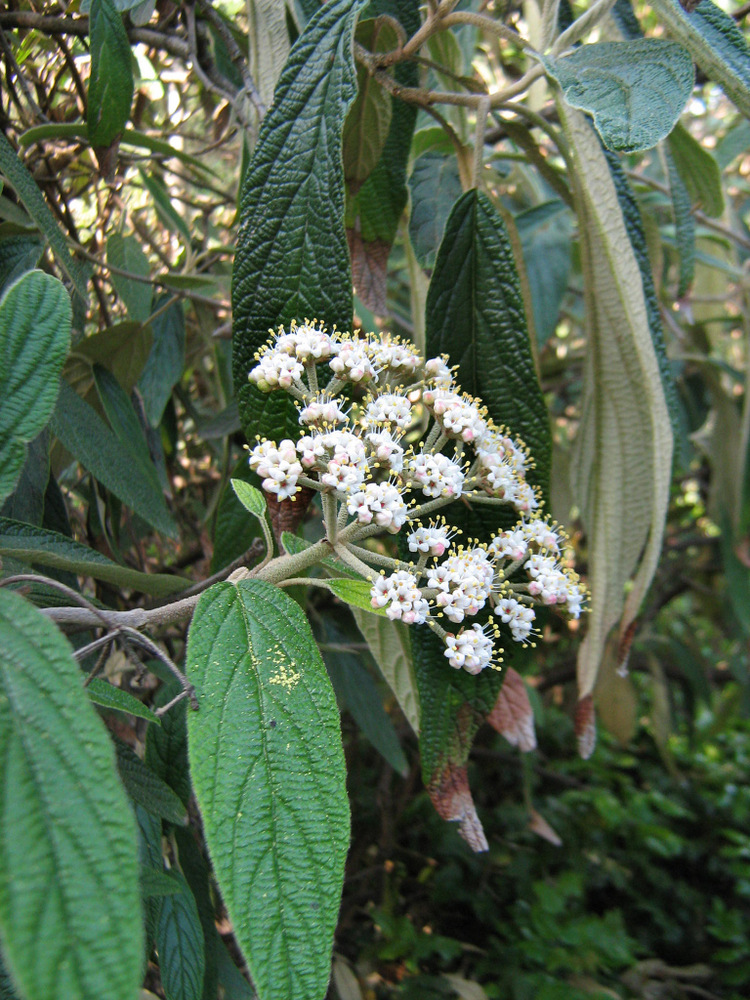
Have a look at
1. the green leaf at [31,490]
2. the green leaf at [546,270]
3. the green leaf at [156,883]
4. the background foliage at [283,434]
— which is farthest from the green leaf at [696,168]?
the green leaf at [156,883]

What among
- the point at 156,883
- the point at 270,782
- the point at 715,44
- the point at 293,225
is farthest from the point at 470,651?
the point at 715,44

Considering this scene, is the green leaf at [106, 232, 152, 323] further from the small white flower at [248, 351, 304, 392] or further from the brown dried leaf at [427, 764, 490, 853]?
the brown dried leaf at [427, 764, 490, 853]

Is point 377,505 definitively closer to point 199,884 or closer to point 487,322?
point 487,322

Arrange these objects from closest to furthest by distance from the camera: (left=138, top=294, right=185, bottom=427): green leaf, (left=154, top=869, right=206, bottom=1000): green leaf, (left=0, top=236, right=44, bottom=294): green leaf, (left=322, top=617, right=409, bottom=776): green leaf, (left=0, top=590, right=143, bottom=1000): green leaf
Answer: (left=0, top=590, right=143, bottom=1000): green leaf → (left=154, top=869, right=206, bottom=1000): green leaf → (left=0, top=236, right=44, bottom=294): green leaf → (left=138, top=294, right=185, bottom=427): green leaf → (left=322, top=617, right=409, bottom=776): green leaf

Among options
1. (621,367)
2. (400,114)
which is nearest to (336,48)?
(400,114)

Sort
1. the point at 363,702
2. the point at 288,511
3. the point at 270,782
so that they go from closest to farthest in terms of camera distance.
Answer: the point at 270,782, the point at 288,511, the point at 363,702

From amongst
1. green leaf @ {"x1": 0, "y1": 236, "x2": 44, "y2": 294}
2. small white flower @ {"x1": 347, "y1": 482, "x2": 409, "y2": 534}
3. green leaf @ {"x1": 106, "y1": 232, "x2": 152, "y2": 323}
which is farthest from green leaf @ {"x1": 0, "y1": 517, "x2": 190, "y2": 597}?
green leaf @ {"x1": 106, "y1": 232, "x2": 152, "y2": 323}
